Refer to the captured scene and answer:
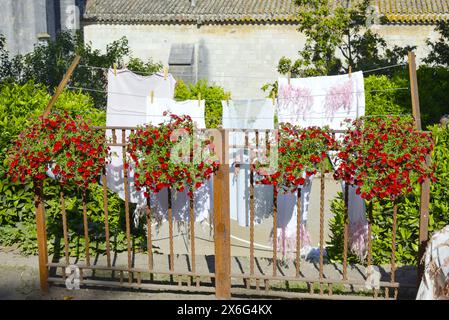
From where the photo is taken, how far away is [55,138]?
544 cm

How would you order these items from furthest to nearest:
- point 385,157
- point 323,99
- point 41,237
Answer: point 323,99 < point 41,237 < point 385,157

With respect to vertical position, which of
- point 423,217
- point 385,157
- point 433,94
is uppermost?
point 433,94

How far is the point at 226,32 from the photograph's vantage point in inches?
805

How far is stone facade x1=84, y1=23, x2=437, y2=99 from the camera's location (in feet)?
64.9

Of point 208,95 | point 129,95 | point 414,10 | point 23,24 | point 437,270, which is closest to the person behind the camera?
point 437,270

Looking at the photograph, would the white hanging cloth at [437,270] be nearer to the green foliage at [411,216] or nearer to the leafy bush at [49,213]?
the green foliage at [411,216]

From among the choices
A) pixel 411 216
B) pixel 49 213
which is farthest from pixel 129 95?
pixel 411 216

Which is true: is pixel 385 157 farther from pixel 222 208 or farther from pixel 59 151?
pixel 59 151

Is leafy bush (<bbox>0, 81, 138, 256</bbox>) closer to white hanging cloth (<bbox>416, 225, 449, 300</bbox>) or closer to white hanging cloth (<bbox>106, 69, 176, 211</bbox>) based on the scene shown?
white hanging cloth (<bbox>106, 69, 176, 211</bbox>)

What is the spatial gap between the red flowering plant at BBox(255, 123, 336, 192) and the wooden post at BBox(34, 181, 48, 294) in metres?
2.17

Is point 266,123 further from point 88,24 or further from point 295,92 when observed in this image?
point 88,24

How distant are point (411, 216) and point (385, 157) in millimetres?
1574
